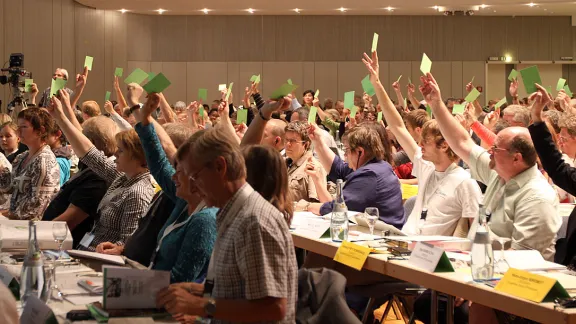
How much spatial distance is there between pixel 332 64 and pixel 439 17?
302 cm

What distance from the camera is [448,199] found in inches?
187

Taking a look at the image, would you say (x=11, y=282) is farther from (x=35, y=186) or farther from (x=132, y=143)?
(x=35, y=186)

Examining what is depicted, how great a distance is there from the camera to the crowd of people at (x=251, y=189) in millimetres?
2459

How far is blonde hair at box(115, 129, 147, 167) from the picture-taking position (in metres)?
4.39

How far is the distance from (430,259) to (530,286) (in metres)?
0.62

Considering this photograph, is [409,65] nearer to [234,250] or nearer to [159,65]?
[159,65]

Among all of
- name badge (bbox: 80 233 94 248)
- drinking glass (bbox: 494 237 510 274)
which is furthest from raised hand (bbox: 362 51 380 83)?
drinking glass (bbox: 494 237 510 274)

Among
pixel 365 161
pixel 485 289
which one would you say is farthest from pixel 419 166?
pixel 485 289

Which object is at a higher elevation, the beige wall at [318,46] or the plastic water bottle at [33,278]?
the beige wall at [318,46]

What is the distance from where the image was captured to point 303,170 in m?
6.07

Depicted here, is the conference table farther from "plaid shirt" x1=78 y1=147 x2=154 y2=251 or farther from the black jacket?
"plaid shirt" x1=78 y1=147 x2=154 y2=251

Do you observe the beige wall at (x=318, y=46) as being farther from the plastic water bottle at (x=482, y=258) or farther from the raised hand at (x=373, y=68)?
the plastic water bottle at (x=482, y=258)

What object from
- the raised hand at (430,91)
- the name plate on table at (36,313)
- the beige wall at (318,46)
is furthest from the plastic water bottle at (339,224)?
the beige wall at (318,46)

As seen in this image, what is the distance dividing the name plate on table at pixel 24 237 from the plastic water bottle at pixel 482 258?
1.89 meters
